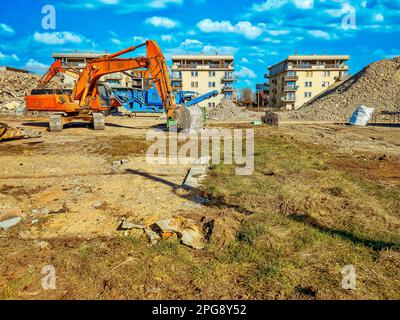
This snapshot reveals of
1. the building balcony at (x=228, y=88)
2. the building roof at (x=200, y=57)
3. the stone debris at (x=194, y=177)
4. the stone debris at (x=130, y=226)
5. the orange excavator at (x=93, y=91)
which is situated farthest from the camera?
the building roof at (x=200, y=57)

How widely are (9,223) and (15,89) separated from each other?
3742cm

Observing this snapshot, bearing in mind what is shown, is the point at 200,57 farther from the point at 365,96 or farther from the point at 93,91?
the point at 93,91

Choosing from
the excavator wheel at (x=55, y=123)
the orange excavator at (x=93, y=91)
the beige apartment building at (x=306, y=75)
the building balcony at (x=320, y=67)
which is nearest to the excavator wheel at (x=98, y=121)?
the orange excavator at (x=93, y=91)

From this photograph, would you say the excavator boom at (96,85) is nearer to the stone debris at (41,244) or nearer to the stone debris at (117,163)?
the stone debris at (117,163)

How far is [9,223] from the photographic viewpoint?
4.80 meters

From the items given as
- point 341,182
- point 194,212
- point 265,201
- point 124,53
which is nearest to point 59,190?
point 194,212

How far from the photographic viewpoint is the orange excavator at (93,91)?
1541 centimetres

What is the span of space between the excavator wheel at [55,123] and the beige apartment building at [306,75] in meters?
58.3

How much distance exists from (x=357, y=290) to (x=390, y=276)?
0.57 meters

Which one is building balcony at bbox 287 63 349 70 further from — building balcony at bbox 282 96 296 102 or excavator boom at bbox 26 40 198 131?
excavator boom at bbox 26 40 198 131

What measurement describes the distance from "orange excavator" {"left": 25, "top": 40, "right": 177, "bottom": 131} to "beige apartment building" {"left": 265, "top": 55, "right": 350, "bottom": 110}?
184 ft

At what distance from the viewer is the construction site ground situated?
324cm

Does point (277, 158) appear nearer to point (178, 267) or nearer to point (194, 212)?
point (194, 212)

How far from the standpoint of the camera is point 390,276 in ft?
11.1
